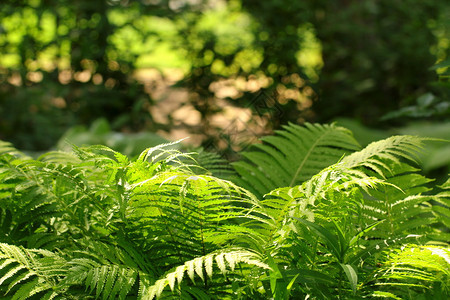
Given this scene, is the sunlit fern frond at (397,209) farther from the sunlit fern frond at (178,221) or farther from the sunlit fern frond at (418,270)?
the sunlit fern frond at (178,221)

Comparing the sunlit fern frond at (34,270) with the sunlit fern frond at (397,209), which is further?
the sunlit fern frond at (397,209)

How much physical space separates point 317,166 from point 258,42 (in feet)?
12.1

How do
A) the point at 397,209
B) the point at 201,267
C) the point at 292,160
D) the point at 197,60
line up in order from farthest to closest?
the point at 197,60
the point at 292,160
the point at 397,209
the point at 201,267

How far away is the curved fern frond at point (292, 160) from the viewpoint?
1349 mm

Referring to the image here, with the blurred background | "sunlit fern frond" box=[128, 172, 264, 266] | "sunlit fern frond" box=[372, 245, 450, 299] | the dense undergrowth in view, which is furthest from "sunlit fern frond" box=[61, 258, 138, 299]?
the blurred background

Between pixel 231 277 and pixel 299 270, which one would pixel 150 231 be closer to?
pixel 231 277

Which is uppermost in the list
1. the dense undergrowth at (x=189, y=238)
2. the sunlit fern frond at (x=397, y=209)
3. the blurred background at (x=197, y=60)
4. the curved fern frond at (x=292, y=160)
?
the blurred background at (x=197, y=60)

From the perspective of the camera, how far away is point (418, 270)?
0.92 meters

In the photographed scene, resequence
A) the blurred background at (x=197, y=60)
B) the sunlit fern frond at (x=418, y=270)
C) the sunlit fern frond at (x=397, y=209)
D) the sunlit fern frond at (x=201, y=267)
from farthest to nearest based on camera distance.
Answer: the blurred background at (x=197, y=60) → the sunlit fern frond at (x=397, y=209) → the sunlit fern frond at (x=418, y=270) → the sunlit fern frond at (x=201, y=267)

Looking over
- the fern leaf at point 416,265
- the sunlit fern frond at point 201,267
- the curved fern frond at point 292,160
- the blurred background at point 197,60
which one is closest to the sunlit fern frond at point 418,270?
the fern leaf at point 416,265

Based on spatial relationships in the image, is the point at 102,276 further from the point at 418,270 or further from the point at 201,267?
the point at 418,270

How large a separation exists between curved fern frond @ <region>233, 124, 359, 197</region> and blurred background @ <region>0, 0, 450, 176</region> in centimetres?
321

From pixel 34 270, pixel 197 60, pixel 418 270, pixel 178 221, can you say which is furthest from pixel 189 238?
pixel 197 60

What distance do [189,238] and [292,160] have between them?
470mm
